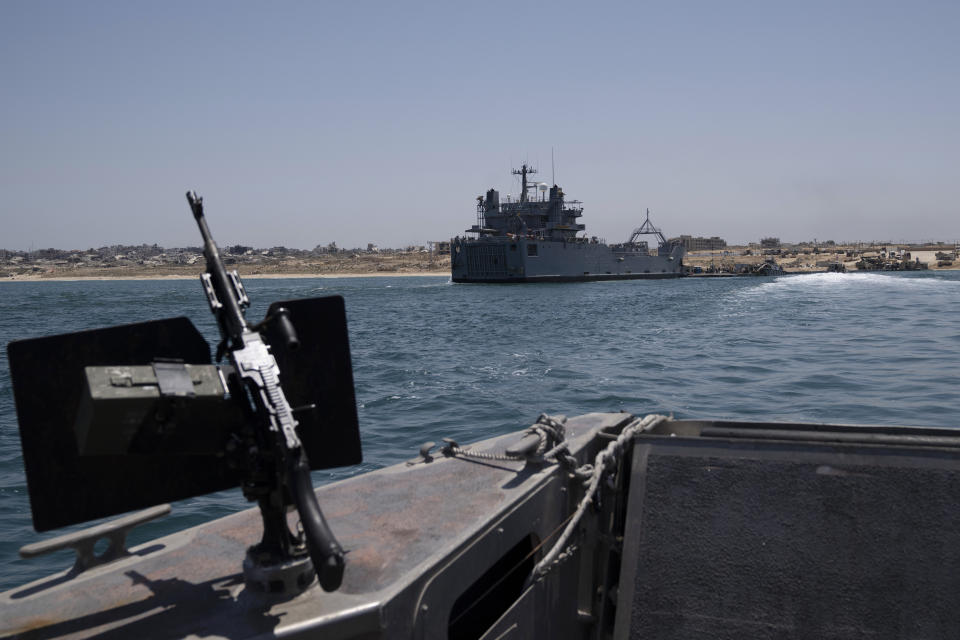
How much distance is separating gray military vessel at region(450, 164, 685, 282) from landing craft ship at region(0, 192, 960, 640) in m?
67.2

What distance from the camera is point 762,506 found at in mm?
3373

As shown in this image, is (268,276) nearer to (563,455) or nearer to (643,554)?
(563,455)

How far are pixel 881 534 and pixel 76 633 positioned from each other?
123 inches

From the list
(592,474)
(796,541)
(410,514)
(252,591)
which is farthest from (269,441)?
(796,541)

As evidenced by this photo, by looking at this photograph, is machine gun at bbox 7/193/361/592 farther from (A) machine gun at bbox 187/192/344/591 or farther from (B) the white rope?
(B) the white rope

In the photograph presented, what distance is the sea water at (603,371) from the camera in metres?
10.9

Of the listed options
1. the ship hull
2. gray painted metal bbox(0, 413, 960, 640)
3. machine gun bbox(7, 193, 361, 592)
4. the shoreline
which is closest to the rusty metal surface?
gray painted metal bbox(0, 413, 960, 640)

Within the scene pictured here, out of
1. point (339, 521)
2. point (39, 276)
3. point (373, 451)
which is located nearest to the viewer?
point (339, 521)

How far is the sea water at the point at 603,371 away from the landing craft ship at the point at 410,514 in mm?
374

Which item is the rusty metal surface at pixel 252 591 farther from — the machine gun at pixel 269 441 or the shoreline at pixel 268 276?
the shoreline at pixel 268 276

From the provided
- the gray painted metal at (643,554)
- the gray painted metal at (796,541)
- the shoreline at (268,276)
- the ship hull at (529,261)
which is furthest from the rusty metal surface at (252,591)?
the shoreline at (268,276)

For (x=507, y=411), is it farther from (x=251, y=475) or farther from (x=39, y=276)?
(x=39, y=276)

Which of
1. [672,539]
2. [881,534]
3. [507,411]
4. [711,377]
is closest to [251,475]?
[672,539]

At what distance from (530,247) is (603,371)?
5353 cm
